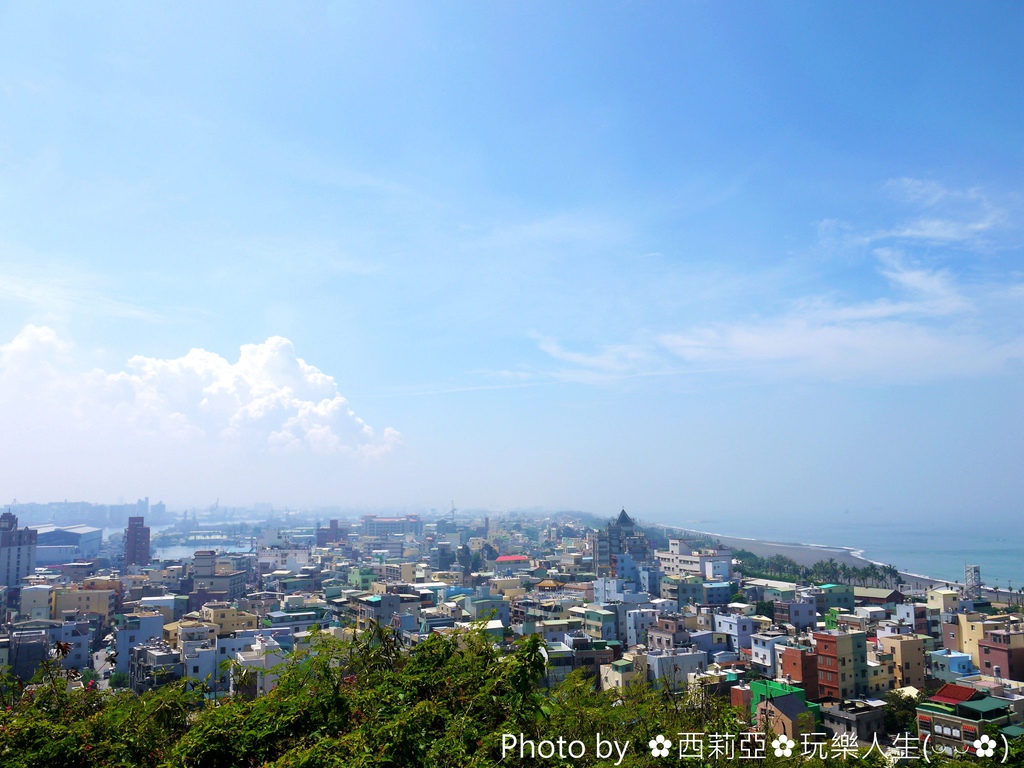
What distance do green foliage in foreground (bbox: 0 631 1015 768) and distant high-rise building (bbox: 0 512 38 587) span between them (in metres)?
29.8

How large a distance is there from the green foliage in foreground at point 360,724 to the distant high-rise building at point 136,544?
121ft

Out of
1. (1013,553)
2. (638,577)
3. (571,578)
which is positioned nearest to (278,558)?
(571,578)

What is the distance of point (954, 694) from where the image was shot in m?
9.30

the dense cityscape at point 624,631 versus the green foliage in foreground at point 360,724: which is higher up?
the green foliage in foreground at point 360,724

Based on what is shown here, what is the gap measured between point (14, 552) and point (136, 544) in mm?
8688

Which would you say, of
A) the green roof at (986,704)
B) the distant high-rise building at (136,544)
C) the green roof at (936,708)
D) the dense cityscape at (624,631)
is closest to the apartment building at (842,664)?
the dense cityscape at (624,631)

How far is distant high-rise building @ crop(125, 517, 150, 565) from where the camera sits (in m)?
36.2

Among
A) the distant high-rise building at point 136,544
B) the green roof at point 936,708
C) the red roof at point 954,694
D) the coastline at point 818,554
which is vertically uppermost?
the red roof at point 954,694

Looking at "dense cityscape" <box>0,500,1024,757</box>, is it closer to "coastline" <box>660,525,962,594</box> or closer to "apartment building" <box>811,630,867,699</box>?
"apartment building" <box>811,630,867,699</box>

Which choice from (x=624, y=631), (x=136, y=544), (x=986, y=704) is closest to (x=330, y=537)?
(x=136, y=544)

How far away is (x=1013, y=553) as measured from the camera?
53.9 m

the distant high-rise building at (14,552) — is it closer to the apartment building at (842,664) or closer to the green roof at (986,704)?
the apartment building at (842,664)

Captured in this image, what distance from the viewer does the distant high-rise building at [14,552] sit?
27734 millimetres

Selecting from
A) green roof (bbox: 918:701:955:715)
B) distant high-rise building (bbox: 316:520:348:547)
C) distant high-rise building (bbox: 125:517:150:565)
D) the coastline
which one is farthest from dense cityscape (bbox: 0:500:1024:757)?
distant high-rise building (bbox: 316:520:348:547)
